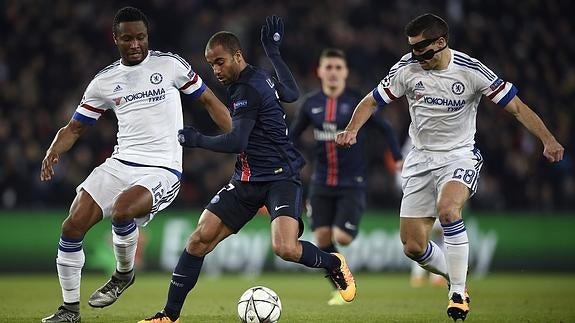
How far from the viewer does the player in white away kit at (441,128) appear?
891 centimetres

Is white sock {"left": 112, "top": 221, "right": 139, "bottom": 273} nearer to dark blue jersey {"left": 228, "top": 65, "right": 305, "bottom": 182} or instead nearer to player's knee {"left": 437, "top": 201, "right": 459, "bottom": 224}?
dark blue jersey {"left": 228, "top": 65, "right": 305, "bottom": 182}

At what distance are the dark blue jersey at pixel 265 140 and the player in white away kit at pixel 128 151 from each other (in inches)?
29.8

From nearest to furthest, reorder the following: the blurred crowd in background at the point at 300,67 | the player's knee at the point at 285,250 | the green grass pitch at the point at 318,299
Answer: the player's knee at the point at 285,250, the green grass pitch at the point at 318,299, the blurred crowd in background at the point at 300,67

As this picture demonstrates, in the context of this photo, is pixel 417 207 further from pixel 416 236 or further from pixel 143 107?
pixel 143 107

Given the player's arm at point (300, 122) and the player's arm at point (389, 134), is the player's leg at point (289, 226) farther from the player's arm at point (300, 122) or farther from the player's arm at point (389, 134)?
the player's arm at point (300, 122)

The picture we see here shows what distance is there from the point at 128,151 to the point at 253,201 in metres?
1.32

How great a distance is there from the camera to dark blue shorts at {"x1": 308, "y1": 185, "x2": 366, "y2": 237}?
42.1ft

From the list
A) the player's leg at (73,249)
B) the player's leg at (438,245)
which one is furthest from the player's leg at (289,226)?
the player's leg at (438,245)

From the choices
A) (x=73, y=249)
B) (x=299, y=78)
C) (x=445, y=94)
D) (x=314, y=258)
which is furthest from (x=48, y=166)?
(x=299, y=78)

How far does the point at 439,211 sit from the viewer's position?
894 cm

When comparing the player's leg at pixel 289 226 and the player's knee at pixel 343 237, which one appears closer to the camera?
the player's leg at pixel 289 226

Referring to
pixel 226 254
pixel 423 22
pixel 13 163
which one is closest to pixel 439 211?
pixel 423 22

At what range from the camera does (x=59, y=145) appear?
9.23 m

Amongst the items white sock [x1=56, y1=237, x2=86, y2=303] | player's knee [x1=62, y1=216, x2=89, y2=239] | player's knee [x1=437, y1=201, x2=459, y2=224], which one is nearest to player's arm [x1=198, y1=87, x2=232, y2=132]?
player's knee [x1=62, y1=216, x2=89, y2=239]
